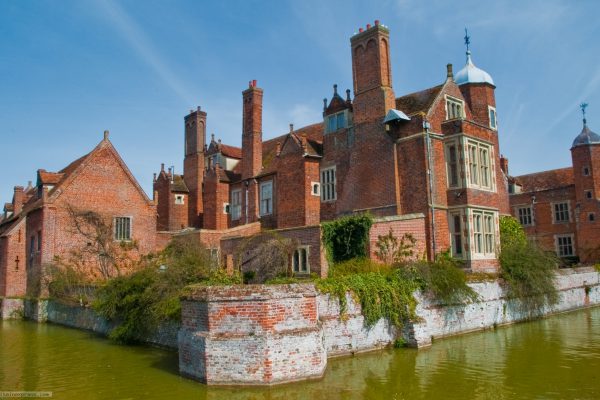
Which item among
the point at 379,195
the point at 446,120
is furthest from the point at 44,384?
the point at 446,120

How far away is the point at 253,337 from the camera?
11109mm

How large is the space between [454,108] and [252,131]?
12488 millimetres

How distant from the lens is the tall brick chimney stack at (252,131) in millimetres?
30375

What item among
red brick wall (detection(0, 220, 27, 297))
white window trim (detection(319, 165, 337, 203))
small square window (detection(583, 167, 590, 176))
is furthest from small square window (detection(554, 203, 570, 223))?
red brick wall (detection(0, 220, 27, 297))

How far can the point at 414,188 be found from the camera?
21125 millimetres

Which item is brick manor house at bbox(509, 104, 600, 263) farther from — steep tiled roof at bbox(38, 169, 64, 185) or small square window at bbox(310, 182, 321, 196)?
steep tiled roof at bbox(38, 169, 64, 185)

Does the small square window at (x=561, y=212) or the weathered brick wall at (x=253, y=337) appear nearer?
the weathered brick wall at (x=253, y=337)

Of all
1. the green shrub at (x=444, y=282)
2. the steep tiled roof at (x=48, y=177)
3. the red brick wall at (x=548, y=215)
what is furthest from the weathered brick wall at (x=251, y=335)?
the red brick wall at (x=548, y=215)

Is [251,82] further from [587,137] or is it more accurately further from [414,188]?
[587,137]

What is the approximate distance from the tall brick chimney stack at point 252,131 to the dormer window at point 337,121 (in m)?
5.85

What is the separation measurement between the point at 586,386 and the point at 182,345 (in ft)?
30.4

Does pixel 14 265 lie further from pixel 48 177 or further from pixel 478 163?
pixel 478 163

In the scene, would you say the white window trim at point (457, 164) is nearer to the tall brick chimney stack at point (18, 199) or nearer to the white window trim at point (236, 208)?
the white window trim at point (236, 208)

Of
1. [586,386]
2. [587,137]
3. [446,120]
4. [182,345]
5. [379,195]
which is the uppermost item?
[587,137]
